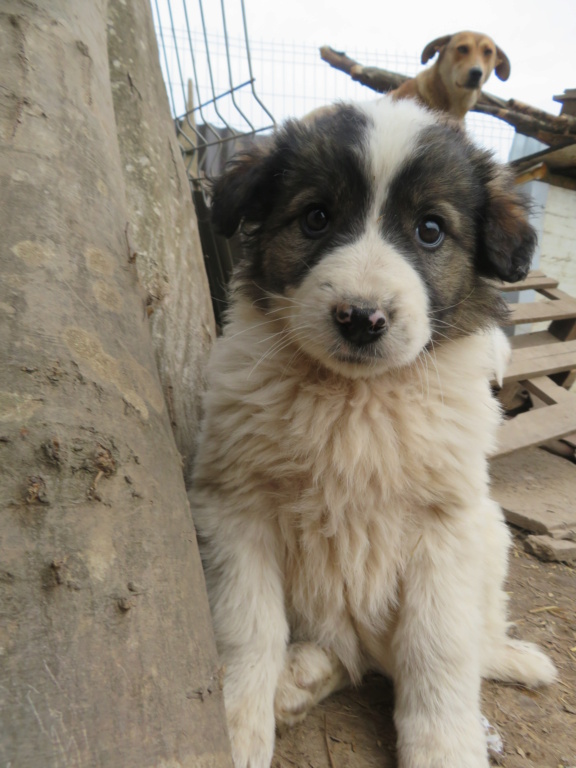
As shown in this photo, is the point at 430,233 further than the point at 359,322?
Yes

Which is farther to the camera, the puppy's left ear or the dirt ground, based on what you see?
the puppy's left ear

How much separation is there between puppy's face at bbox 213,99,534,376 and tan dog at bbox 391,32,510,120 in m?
6.80

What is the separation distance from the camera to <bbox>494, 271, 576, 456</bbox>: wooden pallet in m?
5.22

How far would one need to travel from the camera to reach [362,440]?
85.3 inches

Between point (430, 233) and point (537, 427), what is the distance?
357 cm

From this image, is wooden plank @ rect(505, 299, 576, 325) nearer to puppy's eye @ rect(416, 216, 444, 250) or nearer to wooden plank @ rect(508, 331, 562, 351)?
wooden plank @ rect(508, 331, 562, 351)

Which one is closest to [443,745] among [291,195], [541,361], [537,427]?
[291,195]

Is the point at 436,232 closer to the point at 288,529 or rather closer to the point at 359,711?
the point at 288,529

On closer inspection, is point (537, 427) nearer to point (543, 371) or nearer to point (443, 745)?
point (543, 371)

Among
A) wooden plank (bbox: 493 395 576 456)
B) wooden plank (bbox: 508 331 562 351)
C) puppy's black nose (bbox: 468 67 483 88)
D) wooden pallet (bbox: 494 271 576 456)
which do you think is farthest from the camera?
puppy's black nose (bbox: 468 67 483 88)

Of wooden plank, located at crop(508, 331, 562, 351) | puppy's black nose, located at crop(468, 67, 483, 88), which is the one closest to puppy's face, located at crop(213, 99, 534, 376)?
wooden plank, located at crop(508, 331, 562, 351)

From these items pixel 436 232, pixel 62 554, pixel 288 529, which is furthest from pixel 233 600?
pixel 436 232

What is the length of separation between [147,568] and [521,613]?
2554mm

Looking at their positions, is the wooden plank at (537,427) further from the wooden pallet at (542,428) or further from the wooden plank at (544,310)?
the wooden plank at (544,310)
